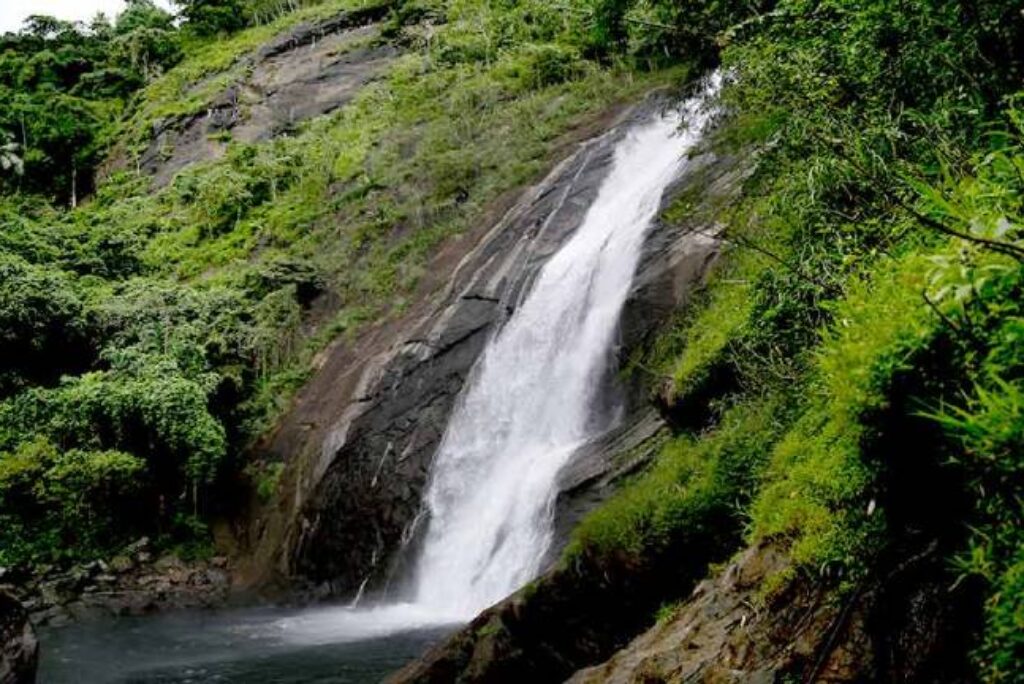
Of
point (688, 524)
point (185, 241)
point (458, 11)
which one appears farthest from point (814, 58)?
point (458, 11)

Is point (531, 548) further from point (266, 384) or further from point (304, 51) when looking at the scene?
point (304, 51)

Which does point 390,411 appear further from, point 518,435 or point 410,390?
point 518,435

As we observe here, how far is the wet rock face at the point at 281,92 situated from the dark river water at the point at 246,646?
90.8ft

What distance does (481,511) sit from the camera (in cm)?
1536

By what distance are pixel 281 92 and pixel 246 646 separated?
33.2 metres

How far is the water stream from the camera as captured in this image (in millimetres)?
13281

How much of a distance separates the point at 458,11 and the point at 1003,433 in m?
42.1

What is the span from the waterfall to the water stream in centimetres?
3

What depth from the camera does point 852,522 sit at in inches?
133

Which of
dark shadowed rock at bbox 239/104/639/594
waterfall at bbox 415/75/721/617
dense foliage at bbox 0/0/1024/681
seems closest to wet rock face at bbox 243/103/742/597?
dark shadowed rock at bbox 239/104/639/594

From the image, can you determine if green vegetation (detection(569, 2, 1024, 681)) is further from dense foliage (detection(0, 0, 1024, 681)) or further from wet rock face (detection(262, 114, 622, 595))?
wet rock face (detection(262, 114, 622, 595))

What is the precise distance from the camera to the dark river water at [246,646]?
12555mm

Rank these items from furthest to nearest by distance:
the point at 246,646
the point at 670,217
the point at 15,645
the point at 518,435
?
the point at 518,435, the point at 246,646, the point at 15,645, the point at 670,217

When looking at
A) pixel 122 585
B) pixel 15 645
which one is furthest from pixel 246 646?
pixel 122 585
